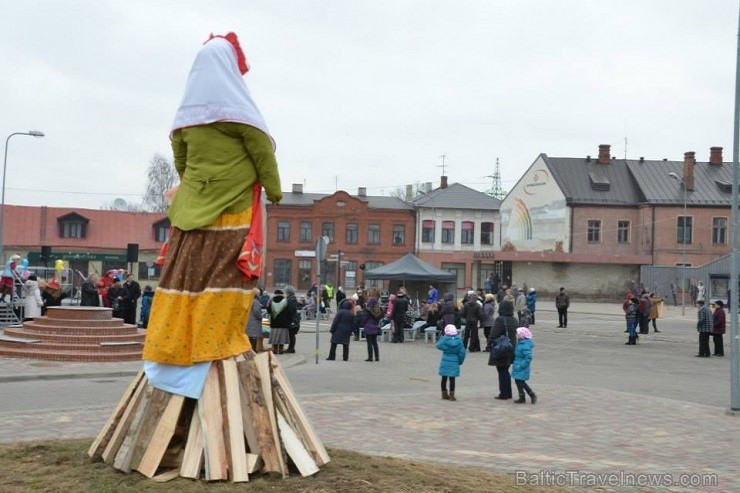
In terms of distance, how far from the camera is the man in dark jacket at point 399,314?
94.8ft

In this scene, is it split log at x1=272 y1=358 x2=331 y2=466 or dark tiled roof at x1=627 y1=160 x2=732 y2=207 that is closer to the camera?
split log at x1=272 y1=358 x2=331 y2=466

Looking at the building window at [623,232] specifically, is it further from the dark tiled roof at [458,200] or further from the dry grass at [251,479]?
the dry grass at [251,479]

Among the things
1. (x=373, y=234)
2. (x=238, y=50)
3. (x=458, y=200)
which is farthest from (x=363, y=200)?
(x=238, y=50)

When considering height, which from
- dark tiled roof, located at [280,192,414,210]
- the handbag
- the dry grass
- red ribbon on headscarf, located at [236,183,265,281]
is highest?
dark tiled roof, located at [280,192,414,210]

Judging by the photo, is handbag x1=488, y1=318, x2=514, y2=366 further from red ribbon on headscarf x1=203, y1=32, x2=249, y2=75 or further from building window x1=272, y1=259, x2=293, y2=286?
building window x1=272, y1=259, x2=293, y2=286

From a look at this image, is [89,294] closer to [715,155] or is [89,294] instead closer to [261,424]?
[261,424]

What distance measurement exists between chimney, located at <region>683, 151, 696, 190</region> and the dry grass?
208 feet

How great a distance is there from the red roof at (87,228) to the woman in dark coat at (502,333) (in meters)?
52.8

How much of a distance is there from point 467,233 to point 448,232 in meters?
1.68

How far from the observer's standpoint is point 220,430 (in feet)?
21.7

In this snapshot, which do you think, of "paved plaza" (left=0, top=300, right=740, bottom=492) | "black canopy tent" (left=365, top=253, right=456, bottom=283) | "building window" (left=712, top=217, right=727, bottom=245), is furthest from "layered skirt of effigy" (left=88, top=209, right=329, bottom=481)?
"building window" (left=712, top=217, right=727, bottom=245)

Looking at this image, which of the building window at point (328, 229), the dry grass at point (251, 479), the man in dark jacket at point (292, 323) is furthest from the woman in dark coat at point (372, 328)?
the building window at point (328, 229)

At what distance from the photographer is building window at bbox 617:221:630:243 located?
220ft

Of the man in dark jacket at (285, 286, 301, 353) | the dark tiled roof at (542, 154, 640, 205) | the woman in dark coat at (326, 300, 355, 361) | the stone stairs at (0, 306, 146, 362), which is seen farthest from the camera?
the dark tiled roof at (542, 154, 640, 205)
